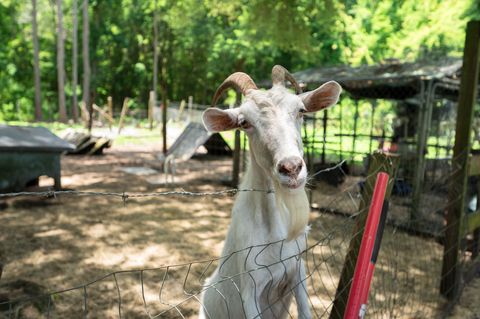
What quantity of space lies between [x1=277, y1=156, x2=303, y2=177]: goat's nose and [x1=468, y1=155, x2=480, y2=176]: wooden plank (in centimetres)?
280

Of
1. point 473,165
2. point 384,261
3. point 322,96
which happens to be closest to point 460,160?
point 473,165

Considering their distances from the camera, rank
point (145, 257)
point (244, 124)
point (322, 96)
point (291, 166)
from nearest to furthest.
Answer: point (291, 166)
point (244, 124)
point (322, 96)
point (145, 257)

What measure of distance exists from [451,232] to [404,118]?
7903 mm

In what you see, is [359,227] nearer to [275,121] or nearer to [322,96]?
Answer: [275,121]

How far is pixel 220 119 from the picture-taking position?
2395 millimetres

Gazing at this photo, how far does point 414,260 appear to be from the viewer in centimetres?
523

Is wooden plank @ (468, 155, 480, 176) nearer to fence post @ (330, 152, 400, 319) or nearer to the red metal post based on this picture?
fence post @ (330, 152, 400, 319)

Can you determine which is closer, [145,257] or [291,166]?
[291,166]

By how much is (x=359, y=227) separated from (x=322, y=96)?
0.86 meters

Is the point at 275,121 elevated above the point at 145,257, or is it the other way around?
the point at 275,121

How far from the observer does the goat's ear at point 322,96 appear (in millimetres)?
2459

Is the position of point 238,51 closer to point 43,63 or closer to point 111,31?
point 111,31

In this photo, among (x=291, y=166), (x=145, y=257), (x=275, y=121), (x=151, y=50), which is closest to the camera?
(x=291, y=166)

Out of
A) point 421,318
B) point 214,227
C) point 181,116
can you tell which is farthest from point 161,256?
point 181,116
